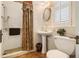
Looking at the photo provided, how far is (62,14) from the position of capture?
7.93 feet

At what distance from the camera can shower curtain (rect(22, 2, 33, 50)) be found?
→ 119 inches

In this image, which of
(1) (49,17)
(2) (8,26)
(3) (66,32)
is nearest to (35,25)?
(1) (49,17)

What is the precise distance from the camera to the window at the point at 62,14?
2330 mm

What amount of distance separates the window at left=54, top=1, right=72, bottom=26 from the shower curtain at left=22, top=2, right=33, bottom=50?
82cm

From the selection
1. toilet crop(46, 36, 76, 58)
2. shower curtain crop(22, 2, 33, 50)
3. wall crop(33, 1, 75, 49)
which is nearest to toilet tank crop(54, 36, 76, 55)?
toilet crop(46, 36, 76, 58)

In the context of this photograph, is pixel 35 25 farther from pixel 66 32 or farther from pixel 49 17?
pixel 66 32

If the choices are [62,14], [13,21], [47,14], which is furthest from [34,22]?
[62,14]

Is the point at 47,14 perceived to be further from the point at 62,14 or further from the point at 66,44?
the point at 66,44

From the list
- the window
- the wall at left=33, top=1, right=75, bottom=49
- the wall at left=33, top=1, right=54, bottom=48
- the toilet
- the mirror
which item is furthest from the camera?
the wall at left=33, top=1, right=54, bottom=48

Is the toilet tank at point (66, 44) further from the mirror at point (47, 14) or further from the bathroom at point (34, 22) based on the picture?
the mirror at point (47, 14)

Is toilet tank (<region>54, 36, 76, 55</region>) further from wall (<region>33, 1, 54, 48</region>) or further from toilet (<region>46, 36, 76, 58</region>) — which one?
wall (<region>33, 1, 54, 48</region>)

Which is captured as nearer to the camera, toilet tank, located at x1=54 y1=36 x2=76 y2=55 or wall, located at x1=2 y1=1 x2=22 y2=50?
toilet tank, located at x1=54 y1=36 x2=76 y2=55

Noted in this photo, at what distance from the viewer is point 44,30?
2.91m

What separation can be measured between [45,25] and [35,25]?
14.1 inches
